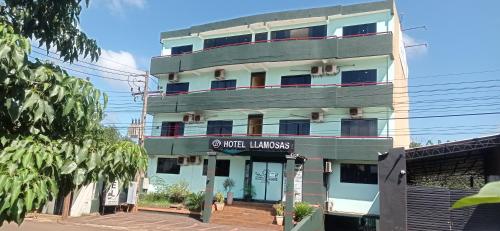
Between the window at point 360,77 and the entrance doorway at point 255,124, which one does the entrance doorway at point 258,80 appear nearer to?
the entrance doorway at point 255,124

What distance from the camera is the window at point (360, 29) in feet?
81.2

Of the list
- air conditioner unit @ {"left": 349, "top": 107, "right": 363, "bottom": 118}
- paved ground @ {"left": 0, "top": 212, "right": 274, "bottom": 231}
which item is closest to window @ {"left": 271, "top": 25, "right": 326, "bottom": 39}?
air conditioner unit @ {"left": 349, "top": 107, "right": 363, "bottom": 118}

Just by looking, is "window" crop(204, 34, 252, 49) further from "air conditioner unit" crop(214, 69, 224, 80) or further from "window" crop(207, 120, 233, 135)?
"window" crop(207, 120, 233, 135)

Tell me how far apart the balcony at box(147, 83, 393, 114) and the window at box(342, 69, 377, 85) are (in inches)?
26.2

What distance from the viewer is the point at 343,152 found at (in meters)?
23.4

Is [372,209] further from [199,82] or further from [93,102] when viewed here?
[93,102]

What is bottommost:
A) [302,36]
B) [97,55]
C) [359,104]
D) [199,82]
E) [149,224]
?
[149,224]

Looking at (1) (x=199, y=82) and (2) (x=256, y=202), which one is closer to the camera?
(2) (x=256, y=202)

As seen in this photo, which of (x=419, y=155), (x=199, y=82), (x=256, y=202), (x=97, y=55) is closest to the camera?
(x=97, y=55)

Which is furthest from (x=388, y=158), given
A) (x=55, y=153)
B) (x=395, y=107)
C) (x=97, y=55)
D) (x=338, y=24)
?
(x=55, y=153)

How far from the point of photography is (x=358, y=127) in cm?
2414

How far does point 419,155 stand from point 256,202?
34.8 feet

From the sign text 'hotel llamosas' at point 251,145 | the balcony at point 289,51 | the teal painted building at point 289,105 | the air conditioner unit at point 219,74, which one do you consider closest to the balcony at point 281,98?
the teal painted building at point 289,105

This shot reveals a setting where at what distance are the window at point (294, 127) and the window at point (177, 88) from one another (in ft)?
25.7
